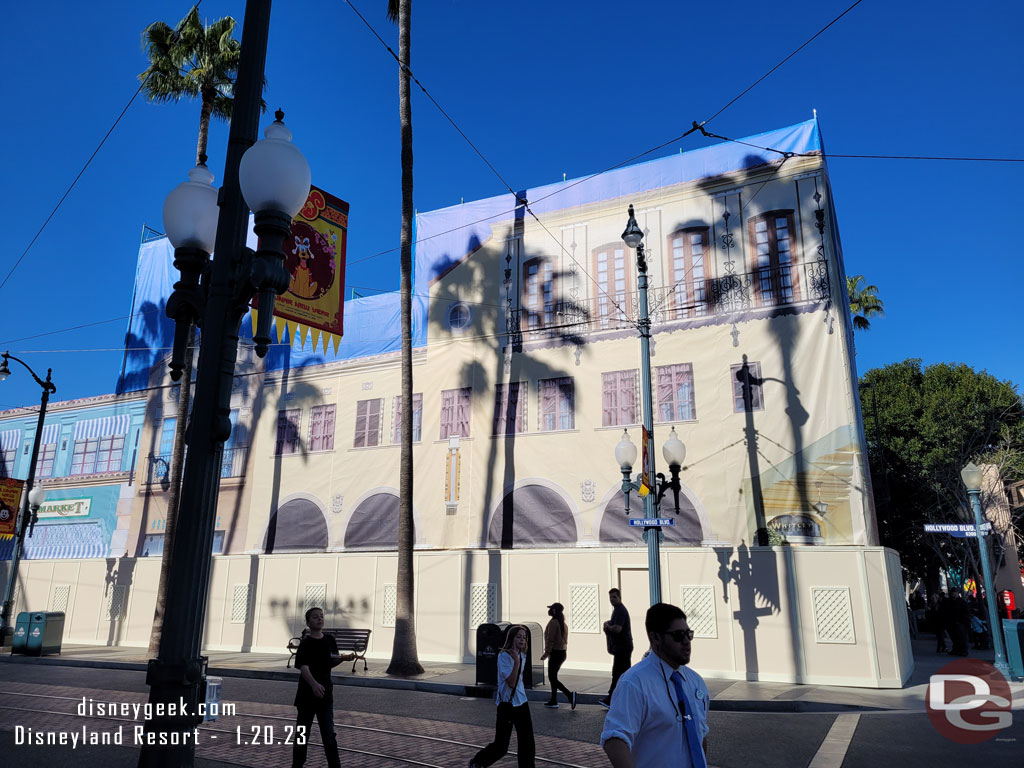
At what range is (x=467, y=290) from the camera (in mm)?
22047

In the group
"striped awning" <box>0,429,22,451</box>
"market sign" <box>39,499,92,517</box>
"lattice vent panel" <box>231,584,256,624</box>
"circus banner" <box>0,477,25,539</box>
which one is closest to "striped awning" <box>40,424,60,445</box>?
"striped awning" <box>0,429,22,451</box>

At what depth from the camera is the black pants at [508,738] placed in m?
6.71

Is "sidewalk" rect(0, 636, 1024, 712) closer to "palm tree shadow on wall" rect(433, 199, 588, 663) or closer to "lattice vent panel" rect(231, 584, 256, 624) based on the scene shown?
"lattice vent panel" rect(231, 584, 256, 624)

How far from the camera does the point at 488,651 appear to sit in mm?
13398

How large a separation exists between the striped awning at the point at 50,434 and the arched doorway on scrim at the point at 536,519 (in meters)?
20.3

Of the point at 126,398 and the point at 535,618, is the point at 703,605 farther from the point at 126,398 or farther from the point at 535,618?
the point at 126,398

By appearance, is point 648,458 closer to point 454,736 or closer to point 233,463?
point 454,736

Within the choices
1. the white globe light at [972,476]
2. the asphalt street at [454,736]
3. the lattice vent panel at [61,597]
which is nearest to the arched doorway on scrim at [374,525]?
the asphalt street at [454,736]

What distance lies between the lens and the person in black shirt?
643cm

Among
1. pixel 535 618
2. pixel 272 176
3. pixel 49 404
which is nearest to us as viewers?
pixel 272 176

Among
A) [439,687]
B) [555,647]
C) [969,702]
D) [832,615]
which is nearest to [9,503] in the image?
[439,687]

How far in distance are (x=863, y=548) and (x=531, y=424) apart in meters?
8.78

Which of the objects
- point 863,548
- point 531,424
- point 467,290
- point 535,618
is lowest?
point 535,618

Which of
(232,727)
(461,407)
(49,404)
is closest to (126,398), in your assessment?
(49,404)
